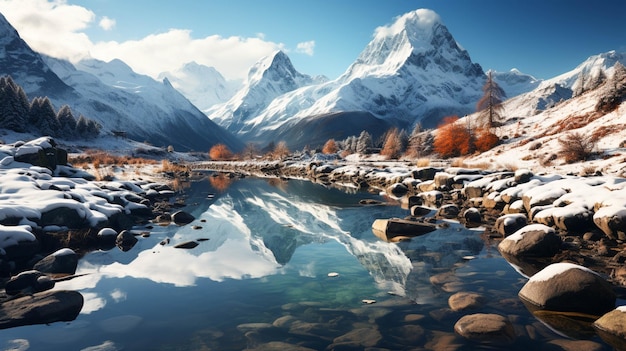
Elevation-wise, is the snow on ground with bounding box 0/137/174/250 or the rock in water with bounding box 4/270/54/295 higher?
the snow on ground with bounding box 0/137/174/250

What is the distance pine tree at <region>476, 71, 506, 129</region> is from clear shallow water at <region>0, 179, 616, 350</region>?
156 ft

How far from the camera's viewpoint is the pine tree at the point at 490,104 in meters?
55.2

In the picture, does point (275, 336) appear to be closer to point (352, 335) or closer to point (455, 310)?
point (352, 335)

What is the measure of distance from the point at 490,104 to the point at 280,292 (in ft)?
188

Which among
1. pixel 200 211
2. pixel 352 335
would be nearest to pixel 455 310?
pixel 352 335

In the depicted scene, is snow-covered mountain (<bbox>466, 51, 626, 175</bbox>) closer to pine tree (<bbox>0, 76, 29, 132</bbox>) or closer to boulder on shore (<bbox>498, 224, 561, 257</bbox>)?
boulder on shore (<bbox>498, 224, 561, 257</bbox>)

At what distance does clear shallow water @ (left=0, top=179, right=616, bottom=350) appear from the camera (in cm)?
699

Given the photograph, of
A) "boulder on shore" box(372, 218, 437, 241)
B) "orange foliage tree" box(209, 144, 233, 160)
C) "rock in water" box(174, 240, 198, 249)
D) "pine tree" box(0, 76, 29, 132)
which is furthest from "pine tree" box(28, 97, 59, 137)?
"boulder on shore" box(372, 218, 437, 241)

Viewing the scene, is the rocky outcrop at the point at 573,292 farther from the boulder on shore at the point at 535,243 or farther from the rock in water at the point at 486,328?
the boulder on shore at the point at 535,243

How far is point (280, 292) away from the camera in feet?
31.1

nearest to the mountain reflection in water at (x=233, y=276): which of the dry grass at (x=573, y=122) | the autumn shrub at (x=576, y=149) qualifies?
the autumn shrub at (x=576, y=149)

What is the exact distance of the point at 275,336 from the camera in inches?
278

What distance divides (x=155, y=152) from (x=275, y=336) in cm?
11915

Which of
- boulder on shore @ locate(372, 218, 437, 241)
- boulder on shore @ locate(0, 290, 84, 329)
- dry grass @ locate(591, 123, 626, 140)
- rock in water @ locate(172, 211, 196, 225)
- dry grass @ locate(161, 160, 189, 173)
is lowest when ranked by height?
boulder on shore @ locate(0, 290, 84, 329)
